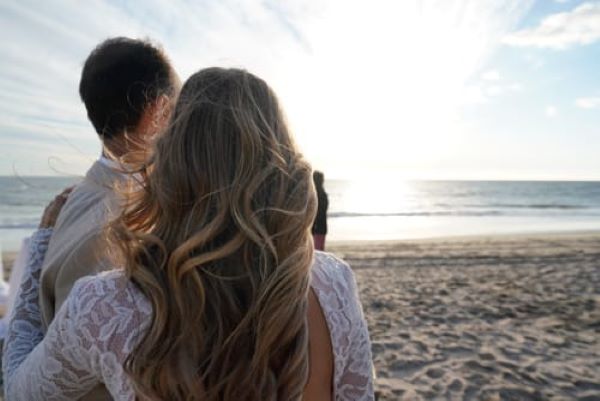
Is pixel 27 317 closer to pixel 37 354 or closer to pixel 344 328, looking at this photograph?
pixel 37 354

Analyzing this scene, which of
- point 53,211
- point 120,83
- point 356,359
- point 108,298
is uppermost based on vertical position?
point 120,83

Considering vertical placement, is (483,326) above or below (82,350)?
below

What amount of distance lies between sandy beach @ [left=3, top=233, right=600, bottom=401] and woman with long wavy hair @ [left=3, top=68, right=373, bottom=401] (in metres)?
2.87

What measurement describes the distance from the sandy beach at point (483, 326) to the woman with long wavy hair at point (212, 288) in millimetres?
2872

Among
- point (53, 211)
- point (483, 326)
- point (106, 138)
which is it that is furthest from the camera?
point (483, 326)

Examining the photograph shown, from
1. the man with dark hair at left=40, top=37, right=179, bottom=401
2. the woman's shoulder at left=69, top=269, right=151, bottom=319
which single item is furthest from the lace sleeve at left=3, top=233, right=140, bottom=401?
the man with dark hair at left=40, top=37, right=179, bottom=401

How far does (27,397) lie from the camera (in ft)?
3.35

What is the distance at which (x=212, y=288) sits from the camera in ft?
3.16

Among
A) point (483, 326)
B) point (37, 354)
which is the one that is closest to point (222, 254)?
point (37, 354)

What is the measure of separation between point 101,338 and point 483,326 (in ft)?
16.5

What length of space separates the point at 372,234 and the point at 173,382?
15926 mm

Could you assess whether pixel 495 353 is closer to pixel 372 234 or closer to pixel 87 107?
pixel 87 107

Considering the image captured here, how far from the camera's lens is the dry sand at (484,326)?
3719 millimetres

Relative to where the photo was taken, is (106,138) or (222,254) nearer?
(222,254)
